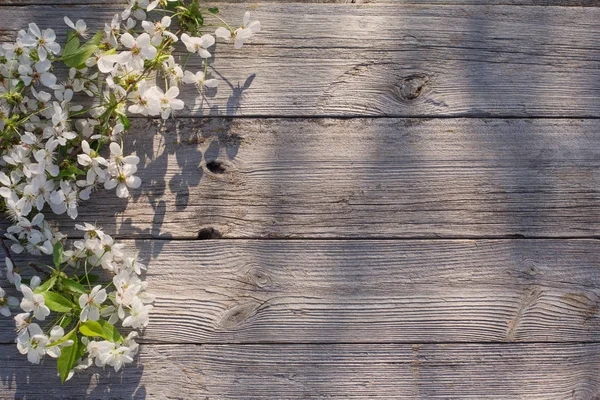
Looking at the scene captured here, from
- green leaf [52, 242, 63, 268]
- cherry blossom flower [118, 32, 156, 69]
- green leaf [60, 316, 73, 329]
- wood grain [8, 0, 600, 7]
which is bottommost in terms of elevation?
green leaf [60, 316, 73, 329]

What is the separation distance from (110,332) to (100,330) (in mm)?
24

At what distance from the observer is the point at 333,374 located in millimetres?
1126

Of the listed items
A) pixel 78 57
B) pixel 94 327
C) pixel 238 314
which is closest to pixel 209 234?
pixel 238 314

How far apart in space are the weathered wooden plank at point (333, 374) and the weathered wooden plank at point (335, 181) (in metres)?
0.23

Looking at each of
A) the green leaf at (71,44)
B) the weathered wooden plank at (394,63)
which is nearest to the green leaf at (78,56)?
the green leaf at (71,44)

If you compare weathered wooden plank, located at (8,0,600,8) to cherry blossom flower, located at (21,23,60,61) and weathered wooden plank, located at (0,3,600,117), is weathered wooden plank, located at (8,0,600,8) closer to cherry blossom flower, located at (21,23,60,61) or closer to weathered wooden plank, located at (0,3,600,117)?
weathered wooden plank, located at (0,3,600,117)

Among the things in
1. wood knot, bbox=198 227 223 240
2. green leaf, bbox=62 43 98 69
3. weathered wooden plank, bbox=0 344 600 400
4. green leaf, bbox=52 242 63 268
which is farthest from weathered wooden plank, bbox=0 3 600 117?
weathered wooden plank, bbox=0 344 600 400

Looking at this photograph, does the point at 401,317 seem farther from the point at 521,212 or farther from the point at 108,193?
the point at 108,193

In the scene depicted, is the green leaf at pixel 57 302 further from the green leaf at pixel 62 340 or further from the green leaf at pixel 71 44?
the green leaf at pixel 71 44

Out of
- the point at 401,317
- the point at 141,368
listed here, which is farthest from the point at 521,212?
the point at 141,368

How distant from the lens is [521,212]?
1141 mm

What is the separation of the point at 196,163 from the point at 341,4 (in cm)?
43

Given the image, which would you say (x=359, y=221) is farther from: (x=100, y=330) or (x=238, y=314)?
(x=100, y=330)

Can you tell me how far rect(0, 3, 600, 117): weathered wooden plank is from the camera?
114 centimetres
